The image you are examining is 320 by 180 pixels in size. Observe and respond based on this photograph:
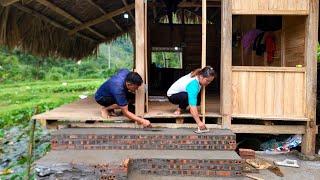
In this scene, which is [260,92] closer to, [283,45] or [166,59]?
[283,45]

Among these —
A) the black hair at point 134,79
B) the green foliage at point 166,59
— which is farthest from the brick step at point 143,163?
the green foliage at point 166,59

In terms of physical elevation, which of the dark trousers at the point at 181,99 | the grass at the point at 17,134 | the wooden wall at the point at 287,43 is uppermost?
the wooden wall at the point at 287,43

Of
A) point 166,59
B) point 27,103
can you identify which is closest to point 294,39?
point 166,59

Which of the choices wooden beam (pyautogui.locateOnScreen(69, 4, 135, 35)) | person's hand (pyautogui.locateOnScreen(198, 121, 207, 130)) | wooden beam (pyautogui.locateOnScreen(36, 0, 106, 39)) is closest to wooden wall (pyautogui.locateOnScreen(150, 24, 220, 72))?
wooden beam (pyautogui.locateOnScreen(69, 4, 135, 35))

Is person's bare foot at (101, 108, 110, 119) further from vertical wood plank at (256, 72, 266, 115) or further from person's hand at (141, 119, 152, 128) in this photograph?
vertical wood plank at (256, 72, 266, 115)

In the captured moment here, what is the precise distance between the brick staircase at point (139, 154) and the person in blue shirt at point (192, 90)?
33cm

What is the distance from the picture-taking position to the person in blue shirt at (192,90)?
555cm

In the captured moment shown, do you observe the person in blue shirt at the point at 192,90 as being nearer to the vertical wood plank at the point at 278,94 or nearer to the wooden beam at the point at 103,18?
the vertical wood plank at the point at 278,94

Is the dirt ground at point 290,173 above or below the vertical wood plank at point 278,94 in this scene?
below

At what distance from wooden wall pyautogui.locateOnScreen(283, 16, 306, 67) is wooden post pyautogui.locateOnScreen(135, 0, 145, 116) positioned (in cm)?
258

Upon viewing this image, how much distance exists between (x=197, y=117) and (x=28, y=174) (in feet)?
8.62

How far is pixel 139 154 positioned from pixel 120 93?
1000 millimetres

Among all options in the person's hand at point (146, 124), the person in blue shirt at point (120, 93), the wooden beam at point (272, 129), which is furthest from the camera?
the wooden beam at point (272, 129)

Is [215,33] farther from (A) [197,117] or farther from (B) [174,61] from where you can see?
(A) [197,117]
